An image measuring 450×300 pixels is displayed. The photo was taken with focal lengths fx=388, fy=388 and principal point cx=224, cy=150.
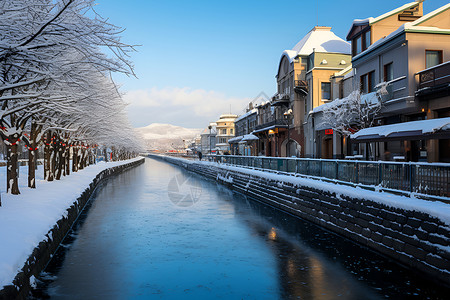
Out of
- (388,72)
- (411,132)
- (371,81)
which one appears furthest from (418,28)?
(411,132)

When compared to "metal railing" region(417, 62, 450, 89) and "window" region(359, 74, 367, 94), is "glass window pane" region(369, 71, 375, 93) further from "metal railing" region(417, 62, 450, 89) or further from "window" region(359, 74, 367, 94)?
"metal railing" region(417, 62, 450, 89)

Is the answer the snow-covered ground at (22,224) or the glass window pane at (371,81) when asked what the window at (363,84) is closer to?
the glass window pane at (371,81)

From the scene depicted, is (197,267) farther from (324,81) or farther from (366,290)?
(324,81)

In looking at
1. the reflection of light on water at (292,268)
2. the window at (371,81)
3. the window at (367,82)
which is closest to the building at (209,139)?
the window at (367,82)

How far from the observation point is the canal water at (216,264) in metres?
7.63

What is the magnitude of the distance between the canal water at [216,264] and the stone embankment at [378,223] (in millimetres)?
312

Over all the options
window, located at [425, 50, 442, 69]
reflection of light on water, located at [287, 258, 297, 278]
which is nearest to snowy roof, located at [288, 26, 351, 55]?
window, located at [425, 50, 442, 69]

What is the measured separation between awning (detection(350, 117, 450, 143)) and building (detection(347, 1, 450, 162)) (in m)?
0.11

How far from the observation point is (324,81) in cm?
3675

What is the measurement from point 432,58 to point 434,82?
9.96 ft

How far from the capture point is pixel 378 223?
10.3 meters

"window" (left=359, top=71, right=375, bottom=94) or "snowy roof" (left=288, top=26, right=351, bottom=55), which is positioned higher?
"snowy roof" (left=288, top=26, right=351, bottom=55)

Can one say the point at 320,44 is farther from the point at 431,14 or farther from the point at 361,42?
the point at 431,14

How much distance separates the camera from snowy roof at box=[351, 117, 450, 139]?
41.1ft
